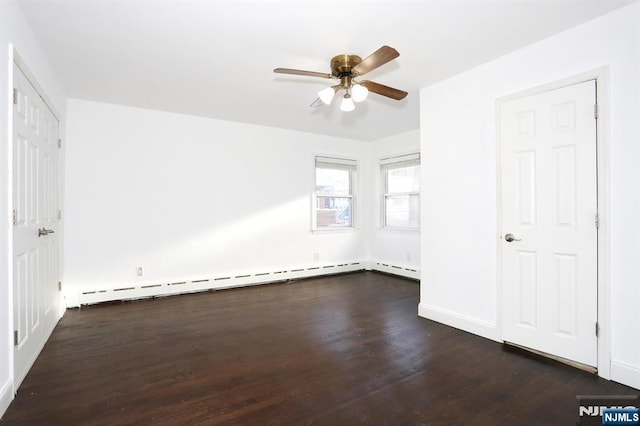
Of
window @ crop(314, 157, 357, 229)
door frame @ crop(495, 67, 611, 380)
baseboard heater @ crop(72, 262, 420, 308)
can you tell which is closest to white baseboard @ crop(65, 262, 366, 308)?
baseboard heater @ crop(72, 262, 420, 308)

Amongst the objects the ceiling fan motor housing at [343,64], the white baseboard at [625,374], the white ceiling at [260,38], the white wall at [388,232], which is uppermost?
the white ceiling at [260,38]

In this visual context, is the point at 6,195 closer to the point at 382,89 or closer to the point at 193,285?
the point at 382,89

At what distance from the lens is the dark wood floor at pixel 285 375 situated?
5.88 ft

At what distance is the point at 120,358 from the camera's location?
2467mm

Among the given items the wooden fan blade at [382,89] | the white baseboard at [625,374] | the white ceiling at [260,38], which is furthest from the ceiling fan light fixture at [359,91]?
the white baseboard at [625,374]

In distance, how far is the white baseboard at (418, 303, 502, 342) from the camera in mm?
2809

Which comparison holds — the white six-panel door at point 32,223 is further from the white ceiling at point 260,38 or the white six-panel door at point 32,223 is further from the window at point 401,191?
the window at point 401,191

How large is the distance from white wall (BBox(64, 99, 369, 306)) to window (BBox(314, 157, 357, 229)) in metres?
0.22

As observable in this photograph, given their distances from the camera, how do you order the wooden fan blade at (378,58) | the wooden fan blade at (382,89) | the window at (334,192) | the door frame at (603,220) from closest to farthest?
the wooden fan blade at (378,58) < the door frame at (603,220) < the wooden fan blade at (382,89) < the window at (334,192)

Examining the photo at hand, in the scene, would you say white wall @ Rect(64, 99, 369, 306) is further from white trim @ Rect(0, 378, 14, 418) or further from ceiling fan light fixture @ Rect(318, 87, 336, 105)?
ceiling fan light fixture @ Rect(318, 87, 336, 105)

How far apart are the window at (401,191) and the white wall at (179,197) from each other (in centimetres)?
120

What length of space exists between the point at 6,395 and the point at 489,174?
3.72 metres

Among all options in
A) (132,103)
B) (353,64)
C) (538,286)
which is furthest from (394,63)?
(132,103)

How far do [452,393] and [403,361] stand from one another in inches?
17.9
